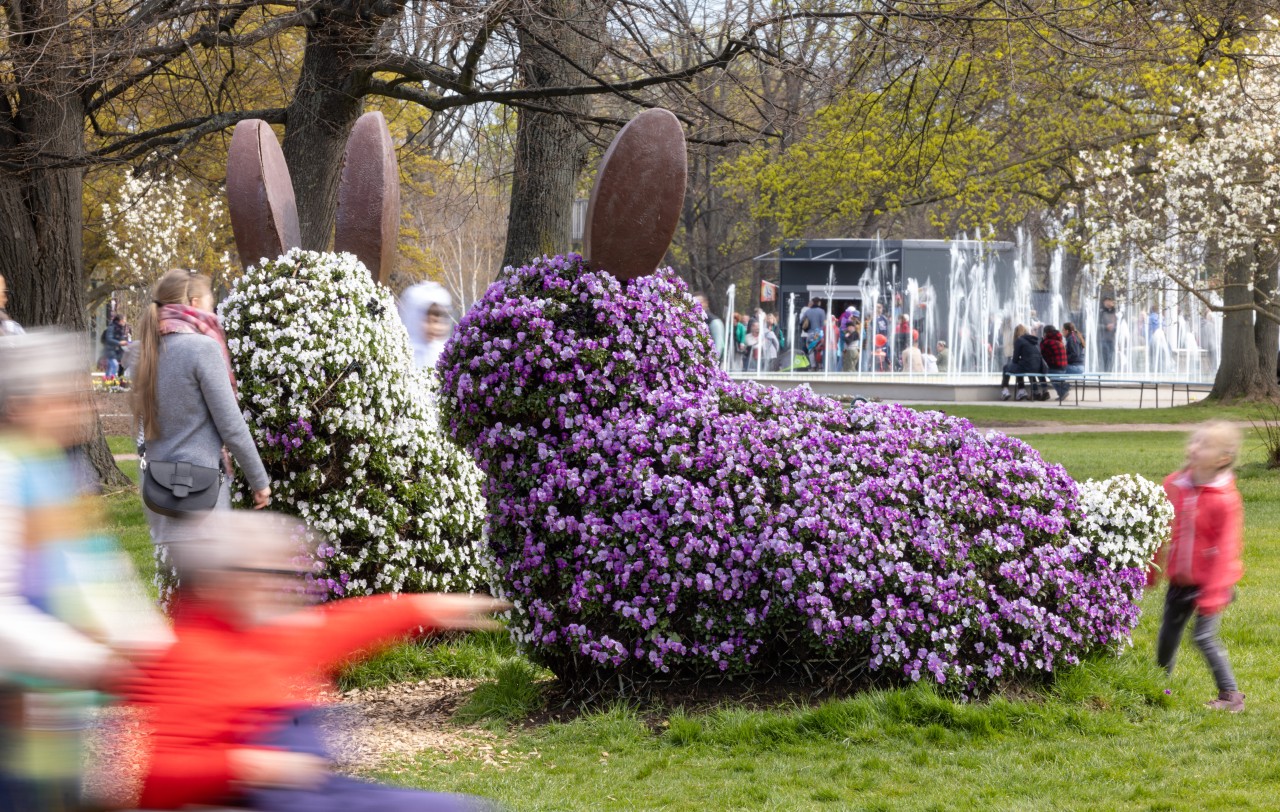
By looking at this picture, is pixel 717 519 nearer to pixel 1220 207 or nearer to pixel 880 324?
pixel 1220 207

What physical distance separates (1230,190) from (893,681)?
15721mm

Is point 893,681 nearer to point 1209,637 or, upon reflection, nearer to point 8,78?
point 1209,637

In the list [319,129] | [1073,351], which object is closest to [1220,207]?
[1073,351]

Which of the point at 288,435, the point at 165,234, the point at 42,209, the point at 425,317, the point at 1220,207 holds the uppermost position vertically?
the point at 165,234

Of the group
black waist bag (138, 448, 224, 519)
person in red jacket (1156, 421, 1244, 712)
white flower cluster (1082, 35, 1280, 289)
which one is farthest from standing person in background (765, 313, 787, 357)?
black waist bag (138, 448, 224, 519)

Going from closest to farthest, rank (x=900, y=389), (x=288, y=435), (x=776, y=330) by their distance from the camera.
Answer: (x=288, y=435) → (x=900, y=389) → (x=776, y=330)

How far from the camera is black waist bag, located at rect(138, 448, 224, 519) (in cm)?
571

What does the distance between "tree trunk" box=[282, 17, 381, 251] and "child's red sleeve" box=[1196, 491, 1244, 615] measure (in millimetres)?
7060

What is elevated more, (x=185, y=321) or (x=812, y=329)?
(x=812, y=329)

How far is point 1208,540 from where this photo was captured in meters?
5.62

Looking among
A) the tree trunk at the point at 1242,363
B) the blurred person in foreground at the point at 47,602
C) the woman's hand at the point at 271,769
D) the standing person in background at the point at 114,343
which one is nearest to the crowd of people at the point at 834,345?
the tree trunk at the point at 1242,363

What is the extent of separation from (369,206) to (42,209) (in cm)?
675

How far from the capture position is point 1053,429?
63.9ft

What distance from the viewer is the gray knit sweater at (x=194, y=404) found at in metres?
5.71
